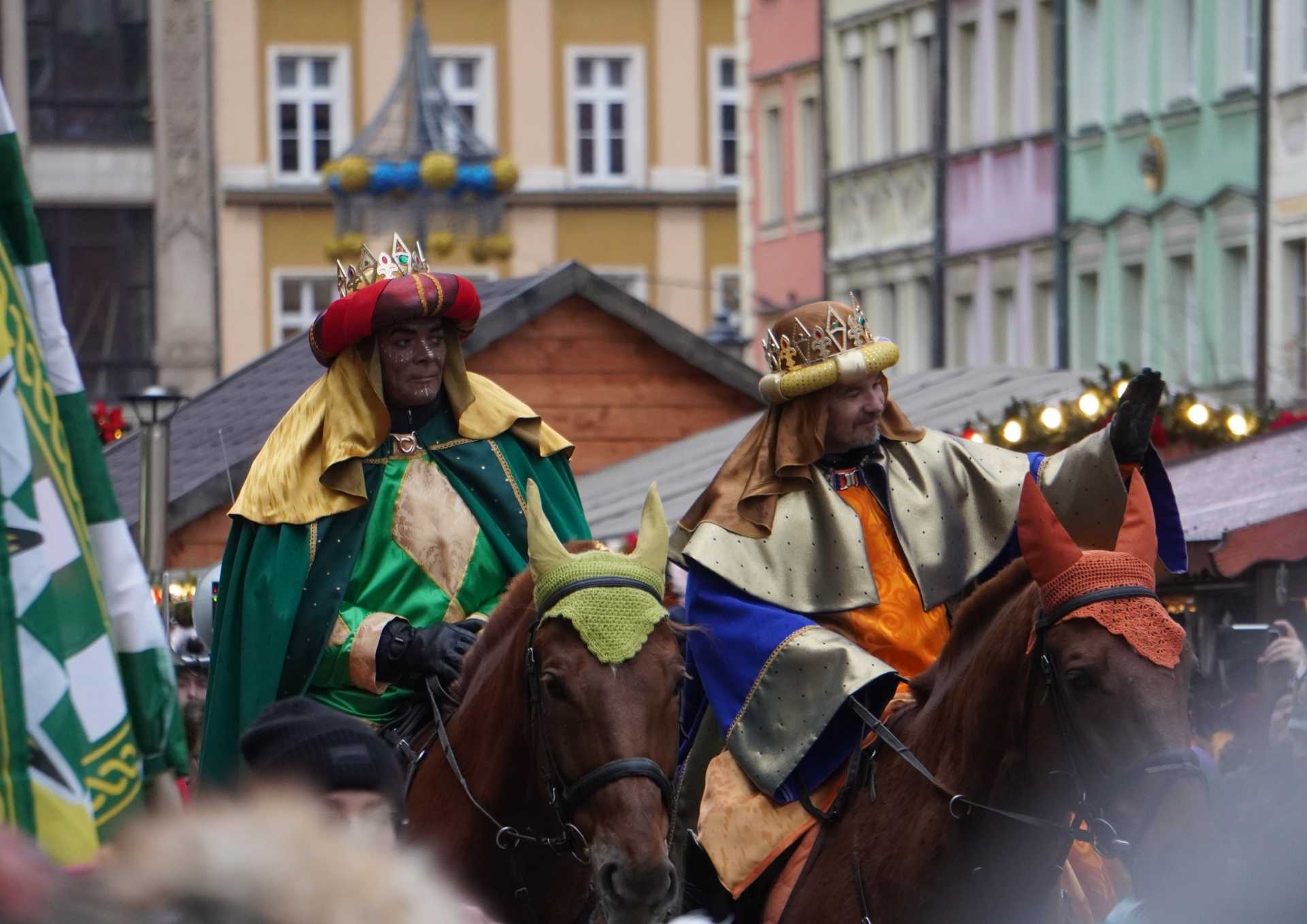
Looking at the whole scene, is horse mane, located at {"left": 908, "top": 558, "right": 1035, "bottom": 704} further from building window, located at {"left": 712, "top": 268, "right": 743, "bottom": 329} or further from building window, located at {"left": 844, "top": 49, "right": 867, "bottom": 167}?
building window, located at {"left": 712, "top": 268, "right": 743, "bottom": 329}

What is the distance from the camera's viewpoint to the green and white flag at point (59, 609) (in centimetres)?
351

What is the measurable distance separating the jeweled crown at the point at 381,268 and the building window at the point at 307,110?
40613mm

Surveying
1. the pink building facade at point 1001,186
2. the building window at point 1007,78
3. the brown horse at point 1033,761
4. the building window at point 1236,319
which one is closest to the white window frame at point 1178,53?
the building window at point 1236,319

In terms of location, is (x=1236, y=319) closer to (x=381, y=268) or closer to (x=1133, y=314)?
(x=1133, y=314)

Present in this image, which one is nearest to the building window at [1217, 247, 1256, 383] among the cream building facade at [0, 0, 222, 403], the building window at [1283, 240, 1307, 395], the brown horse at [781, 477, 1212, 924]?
the building window at [1283, 240, 1307, 395]

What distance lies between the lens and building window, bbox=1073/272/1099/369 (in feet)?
112

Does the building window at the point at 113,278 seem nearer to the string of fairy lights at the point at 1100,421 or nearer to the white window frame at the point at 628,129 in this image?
the white window frame at the point at 628,129

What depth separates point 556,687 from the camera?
233 inches

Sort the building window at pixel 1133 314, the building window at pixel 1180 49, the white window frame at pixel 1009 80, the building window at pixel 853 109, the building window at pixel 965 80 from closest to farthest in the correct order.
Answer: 1. the building window at pixel 1180 49
2. the building window at pixel 1133 314
3. the white window frame at pixel 1009 80
4. the building window at pixel 965 80
5. the building window at pixel 853 109

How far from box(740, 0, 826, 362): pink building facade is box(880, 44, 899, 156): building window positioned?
5.59ft

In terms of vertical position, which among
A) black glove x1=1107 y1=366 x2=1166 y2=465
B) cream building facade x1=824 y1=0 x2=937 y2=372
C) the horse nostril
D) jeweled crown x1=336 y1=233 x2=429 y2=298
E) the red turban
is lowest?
the horse nostril

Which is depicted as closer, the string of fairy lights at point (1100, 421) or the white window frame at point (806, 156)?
the string of fairy lights at point (1100, 421)

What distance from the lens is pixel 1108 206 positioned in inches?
1304

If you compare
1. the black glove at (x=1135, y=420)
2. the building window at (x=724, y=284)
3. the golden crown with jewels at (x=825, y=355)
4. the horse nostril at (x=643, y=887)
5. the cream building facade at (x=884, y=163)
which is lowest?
the horse nostril at (x=643, y=887)
